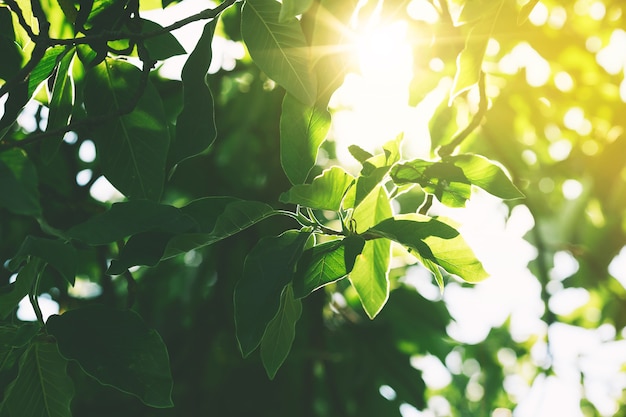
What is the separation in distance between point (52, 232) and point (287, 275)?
264 millimetres

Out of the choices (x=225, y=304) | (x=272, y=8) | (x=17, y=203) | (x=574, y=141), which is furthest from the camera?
(x=574, y=141)

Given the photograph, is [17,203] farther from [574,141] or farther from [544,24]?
[574,141]

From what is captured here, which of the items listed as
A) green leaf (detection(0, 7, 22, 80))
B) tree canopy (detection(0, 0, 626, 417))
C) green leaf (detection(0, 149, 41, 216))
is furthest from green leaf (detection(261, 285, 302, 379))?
green leaf (detection(0, 7, 22, 80))

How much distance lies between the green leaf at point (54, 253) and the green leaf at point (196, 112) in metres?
0.18

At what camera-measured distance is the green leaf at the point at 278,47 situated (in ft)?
2.44

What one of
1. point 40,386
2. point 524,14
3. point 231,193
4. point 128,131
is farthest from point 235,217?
point 231,193

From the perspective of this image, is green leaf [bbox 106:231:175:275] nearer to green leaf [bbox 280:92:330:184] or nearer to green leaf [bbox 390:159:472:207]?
green leaf [bbox 280:92:330:184]

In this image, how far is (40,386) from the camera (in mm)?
769

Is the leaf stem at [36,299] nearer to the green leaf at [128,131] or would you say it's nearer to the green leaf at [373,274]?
the green leaf at [128,131]

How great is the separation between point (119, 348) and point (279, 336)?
185 mm

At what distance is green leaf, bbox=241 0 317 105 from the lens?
0.74 meters

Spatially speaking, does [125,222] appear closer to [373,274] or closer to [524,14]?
[373,274]

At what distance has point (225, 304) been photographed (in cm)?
187

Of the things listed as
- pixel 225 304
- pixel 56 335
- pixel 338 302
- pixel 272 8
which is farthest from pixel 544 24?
pixel 56 335
